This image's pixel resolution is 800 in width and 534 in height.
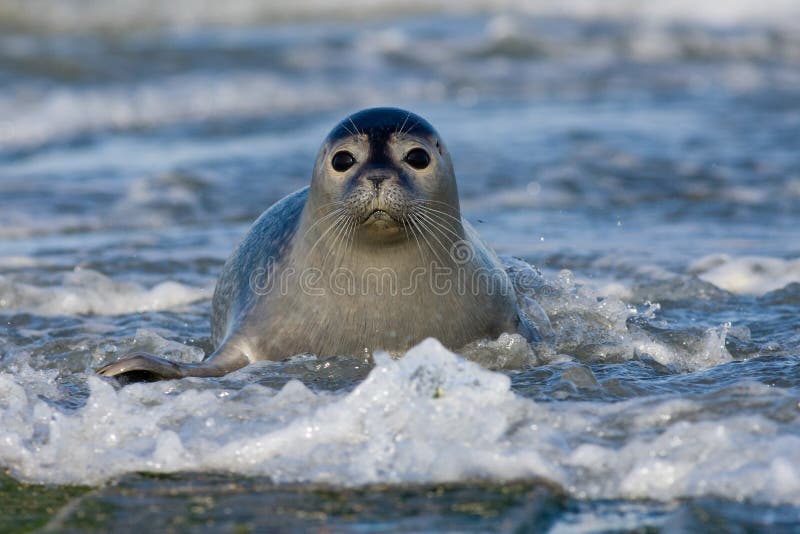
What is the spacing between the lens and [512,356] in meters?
4.71

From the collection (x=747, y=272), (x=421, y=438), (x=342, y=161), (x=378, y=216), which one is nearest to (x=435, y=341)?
(x=421, y=438)

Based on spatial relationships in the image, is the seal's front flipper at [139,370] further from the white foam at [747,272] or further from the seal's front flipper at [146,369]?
the white foam at [747,272]

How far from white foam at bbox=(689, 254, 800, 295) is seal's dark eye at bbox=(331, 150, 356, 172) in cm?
264

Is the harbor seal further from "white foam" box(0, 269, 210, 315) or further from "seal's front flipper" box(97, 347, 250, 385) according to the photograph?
"white foam" box(0, 269, 210, 315)

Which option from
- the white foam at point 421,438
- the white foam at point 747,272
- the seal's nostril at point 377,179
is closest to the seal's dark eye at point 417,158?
the seal's nostril at point 377,179

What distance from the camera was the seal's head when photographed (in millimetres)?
4488

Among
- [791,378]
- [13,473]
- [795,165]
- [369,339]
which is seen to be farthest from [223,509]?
[795,165]

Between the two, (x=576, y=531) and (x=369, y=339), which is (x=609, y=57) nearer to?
(x=369, y=339)

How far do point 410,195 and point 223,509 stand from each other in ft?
5.82

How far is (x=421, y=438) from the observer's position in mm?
3441

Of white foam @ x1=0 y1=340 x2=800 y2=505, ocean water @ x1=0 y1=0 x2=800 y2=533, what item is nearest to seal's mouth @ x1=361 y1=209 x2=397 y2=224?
ocean water @ x1=0 y1=0 x2=800 y2=533

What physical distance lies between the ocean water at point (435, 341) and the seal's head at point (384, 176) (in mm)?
562

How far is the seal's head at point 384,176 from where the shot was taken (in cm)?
449

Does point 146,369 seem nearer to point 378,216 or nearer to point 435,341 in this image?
point 378,216
